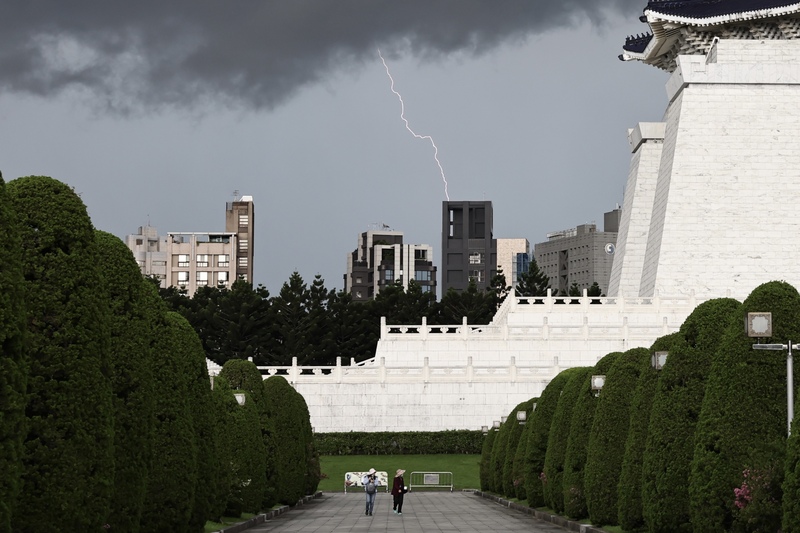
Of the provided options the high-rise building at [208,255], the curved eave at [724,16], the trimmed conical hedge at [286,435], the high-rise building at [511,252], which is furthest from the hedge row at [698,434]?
the high-rise building at [511,252]

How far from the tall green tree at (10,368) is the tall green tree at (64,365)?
1.57 meters

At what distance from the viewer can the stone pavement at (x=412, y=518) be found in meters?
24.0

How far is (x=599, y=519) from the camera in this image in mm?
21359

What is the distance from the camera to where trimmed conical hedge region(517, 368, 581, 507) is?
28.0 m

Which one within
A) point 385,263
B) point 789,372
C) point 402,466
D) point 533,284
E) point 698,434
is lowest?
point 402,466

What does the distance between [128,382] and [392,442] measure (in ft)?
107

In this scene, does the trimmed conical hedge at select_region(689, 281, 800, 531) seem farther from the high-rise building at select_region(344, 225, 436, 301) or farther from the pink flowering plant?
the high-rise building at select_region(344, 225, 436, 301)

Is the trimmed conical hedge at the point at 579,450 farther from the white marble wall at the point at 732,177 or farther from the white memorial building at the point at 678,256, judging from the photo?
the white marble wall at the point at 732,177

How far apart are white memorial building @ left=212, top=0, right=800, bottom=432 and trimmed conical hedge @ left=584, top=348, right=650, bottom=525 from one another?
27.1 metres

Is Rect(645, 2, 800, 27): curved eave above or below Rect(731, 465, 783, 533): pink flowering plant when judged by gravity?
above

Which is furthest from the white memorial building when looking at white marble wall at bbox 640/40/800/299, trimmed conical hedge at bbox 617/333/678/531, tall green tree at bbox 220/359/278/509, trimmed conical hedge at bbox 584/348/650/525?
trimmed conical hedge at bbox 617/333/678/531

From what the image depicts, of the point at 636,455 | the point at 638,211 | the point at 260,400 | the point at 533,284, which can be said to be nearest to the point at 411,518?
the point at 260,400

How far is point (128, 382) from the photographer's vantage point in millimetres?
15594

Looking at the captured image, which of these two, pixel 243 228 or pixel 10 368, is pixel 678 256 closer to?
pixel 10 368
